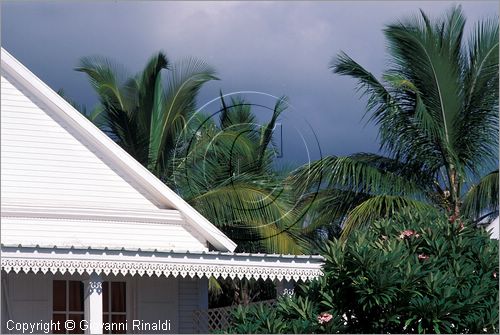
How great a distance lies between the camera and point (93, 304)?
1861cm

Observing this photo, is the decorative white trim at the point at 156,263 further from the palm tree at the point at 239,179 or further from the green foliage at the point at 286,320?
the palm tree at the point at 239,179

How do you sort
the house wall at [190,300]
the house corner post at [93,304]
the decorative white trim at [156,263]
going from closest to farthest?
the decorative white trim at [156,263], the house corner post at [93,304], the house wall at [190,300]

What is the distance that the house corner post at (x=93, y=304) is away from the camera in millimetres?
18469

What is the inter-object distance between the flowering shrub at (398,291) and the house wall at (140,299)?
533 centimetres

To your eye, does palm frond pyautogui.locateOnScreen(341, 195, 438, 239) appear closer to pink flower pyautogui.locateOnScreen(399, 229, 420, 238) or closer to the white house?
the white house

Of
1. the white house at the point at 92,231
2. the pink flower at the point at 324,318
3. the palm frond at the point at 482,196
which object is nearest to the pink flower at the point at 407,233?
the pink flower at the point at 324,318

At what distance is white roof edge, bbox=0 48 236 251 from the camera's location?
2034 centimetres

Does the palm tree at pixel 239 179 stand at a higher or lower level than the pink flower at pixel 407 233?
higher

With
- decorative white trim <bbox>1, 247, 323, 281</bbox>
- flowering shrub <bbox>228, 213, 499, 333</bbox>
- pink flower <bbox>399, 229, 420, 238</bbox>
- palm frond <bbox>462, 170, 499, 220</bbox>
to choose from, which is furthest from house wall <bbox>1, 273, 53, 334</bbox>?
palm frond <bbox>462, 170, 499, 220</bbox>

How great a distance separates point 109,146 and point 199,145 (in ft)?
30.4

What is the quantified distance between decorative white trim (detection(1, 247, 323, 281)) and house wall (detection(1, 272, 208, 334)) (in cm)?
59

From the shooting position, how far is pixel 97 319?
18.5 m

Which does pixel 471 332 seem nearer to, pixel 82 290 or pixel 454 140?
pixel 82 290

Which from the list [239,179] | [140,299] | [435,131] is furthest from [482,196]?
[140,299]
